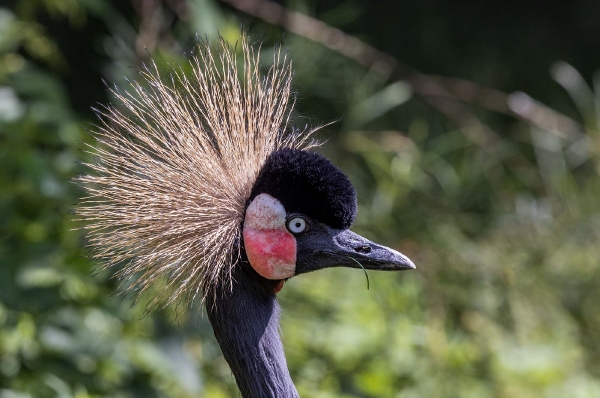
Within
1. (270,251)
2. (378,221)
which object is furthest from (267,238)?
(378,221)

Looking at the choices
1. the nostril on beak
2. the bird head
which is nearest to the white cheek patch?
the bird head

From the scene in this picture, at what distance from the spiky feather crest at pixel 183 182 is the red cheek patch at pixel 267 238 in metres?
0.03

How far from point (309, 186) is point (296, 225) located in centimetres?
7

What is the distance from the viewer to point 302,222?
1095mm

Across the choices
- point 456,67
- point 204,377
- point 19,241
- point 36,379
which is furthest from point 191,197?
point 456,67

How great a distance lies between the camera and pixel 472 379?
7.99 feet

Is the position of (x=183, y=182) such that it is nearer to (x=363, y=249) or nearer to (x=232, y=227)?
(x=232, y=227)

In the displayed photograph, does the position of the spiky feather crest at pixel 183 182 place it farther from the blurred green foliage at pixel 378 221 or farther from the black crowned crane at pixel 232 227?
the blurred green foliage at pixel 378 221

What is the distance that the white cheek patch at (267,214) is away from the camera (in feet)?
3.54

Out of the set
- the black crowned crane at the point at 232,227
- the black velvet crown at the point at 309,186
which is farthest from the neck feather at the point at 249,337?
the black velvet crown at the point at 309,186

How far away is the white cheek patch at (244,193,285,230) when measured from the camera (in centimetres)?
108

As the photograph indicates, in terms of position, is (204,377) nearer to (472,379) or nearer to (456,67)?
(472,379)

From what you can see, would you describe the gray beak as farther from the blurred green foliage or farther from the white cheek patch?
the blurred green foliage

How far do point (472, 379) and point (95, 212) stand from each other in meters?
1.66
